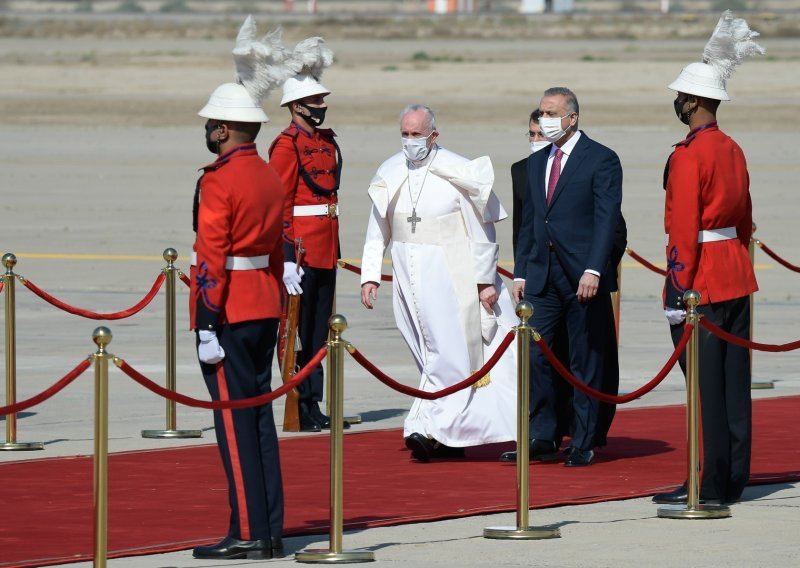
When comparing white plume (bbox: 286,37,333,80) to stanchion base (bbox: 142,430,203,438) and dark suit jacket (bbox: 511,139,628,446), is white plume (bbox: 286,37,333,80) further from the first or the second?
stanchion base (bbox: 142,430,203,438)

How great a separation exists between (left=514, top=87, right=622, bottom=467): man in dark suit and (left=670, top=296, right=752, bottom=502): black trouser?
3.78 ft

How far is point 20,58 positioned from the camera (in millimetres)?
57156

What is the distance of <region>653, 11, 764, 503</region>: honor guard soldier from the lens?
987 centimetres

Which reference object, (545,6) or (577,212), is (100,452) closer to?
(577,212)

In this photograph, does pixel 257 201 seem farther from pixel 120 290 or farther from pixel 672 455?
pixel 120 290

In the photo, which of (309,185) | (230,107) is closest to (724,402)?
(230,107)

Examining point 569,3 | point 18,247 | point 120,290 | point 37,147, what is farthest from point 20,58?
point 569,3

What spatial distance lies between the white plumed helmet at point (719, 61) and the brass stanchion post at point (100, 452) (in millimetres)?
3438

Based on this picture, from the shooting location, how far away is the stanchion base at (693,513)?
9633 millimetres

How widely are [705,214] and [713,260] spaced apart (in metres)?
0.23

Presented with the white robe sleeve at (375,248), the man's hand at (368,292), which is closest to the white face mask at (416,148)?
the white robe sleeve at (375,248)

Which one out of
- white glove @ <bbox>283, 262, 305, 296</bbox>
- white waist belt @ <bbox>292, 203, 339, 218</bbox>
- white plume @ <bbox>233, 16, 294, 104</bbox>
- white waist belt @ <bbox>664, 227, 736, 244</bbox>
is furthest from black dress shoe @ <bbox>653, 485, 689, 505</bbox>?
white waist belt @ <bbox>292, 203, 339, 218</bbox>

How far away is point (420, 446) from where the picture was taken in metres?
11.2

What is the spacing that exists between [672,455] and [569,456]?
633 mm
